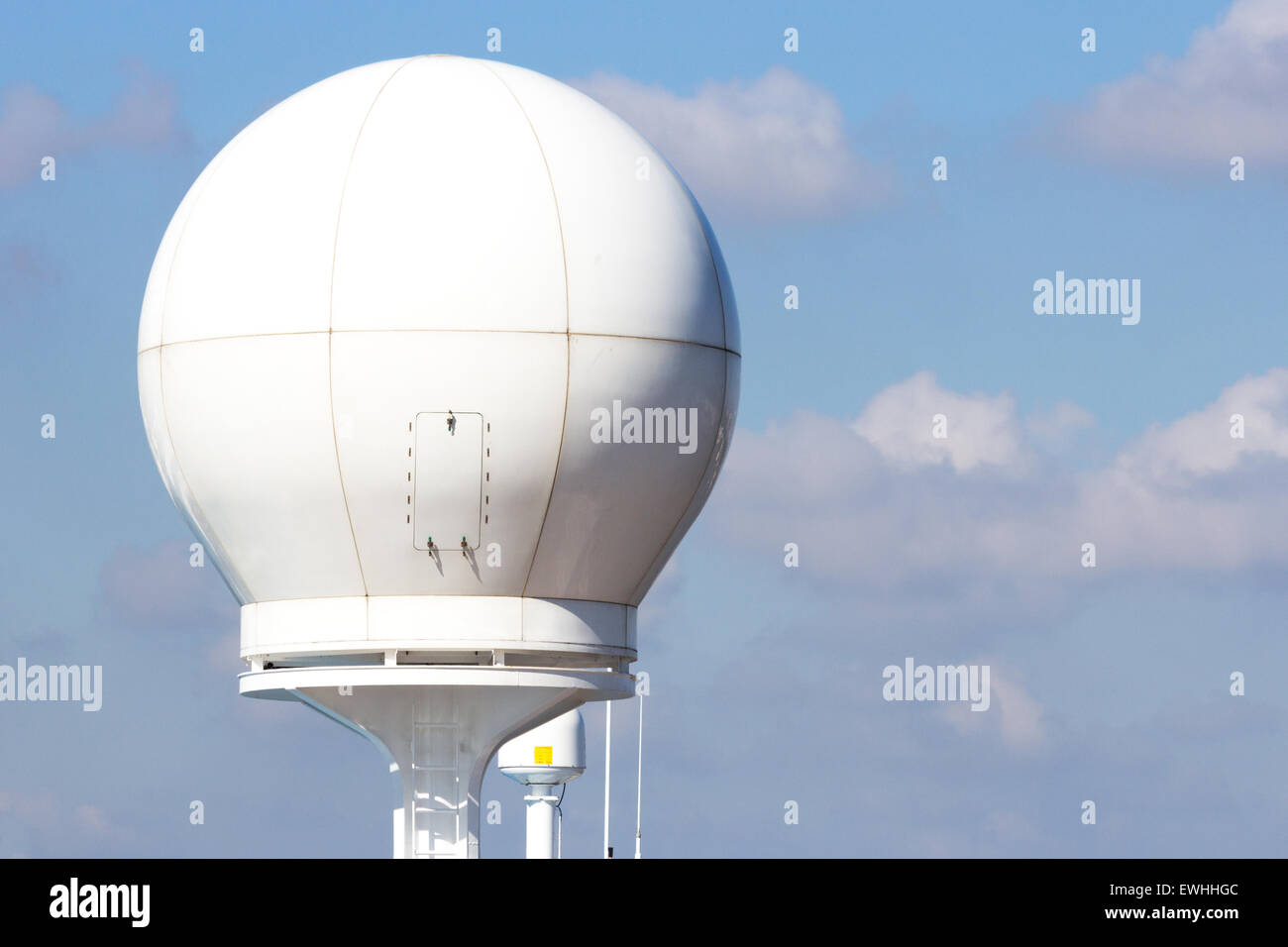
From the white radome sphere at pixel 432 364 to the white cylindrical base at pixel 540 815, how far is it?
70.1 feet

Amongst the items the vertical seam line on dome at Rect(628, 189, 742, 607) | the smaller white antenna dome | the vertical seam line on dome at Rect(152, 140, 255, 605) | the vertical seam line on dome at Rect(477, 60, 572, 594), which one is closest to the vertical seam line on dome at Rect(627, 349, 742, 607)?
the vertical seam line on dome at Rect(628, 189, 742, 607)

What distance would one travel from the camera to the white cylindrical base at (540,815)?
48656 millimetres

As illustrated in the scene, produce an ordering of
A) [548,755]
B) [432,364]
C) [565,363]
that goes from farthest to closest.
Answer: [548,755], [565,363], [432,364]

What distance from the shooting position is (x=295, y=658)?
27812mm

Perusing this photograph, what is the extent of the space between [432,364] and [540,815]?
24452 millimetres

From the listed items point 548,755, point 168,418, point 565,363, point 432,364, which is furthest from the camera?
point 548,755

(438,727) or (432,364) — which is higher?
(432,364)

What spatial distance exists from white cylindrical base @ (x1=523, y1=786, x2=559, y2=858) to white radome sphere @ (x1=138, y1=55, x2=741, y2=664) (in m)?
21.4

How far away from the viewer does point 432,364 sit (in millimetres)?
25844

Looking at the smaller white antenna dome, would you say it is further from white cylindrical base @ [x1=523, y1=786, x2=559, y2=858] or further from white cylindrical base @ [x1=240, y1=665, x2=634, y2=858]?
white cylindrical base @ [x1=240, y1=665, x2=634, y2=858]

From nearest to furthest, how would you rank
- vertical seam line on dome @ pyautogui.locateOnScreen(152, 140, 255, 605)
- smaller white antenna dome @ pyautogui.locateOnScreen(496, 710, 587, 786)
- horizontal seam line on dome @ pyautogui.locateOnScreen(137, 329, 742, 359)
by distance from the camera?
horizontal seam line on dome @ pyautogui.locateOnScreen(137, 329, 742, 359) < vertical seam line on dome @ pyautogui.locateOnScreen(152, 140, 255, 605) < smaller white antenna dome @ pyautogui.locateOnScreen(496, 710, 587, 786)

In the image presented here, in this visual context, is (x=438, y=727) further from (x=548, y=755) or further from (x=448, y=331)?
(x=548, y=755)

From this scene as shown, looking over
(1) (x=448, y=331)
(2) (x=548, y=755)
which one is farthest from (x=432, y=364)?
(2) (x=548, y=755)

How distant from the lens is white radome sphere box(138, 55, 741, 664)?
25938 millimetres
